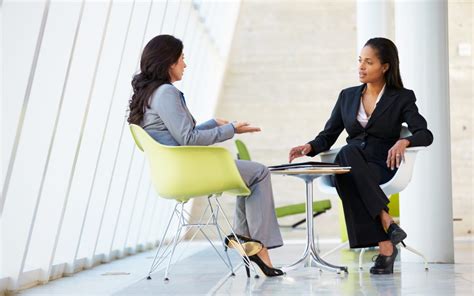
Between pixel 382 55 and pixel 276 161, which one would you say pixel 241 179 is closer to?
pixel 382 55

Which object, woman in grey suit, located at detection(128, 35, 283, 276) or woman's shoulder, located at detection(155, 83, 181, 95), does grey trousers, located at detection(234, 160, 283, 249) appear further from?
woman's shoulder, located at detection(155, 83, 181, 95)

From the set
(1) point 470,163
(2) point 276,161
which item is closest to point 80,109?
(2) point 276,161

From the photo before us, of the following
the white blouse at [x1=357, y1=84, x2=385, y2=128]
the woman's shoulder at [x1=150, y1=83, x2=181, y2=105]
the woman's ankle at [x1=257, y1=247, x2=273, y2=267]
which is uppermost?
the white blouse at [x1=357, y1=84, x2=385, y2=128]

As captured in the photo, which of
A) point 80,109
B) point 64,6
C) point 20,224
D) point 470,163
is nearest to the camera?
point 20,224

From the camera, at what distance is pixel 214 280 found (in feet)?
14.9

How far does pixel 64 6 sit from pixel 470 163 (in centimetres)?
844

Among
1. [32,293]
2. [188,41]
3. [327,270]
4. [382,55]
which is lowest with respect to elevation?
[32,293]

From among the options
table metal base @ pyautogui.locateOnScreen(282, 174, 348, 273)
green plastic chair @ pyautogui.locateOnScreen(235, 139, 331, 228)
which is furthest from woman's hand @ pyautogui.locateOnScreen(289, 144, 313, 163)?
green plastic chair @ pyautogui.locateOnScreen(235, 139, 331, 228)

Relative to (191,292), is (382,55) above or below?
above

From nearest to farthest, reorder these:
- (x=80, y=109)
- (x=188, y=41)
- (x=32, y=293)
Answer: (x=32, y=293) → (x=80, y=109) → (x=188, y=41)

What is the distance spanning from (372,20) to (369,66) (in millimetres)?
4277

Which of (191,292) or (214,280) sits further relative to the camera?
(214,280)

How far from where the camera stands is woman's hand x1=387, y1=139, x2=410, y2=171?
445 cm

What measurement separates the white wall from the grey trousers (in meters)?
1.19
